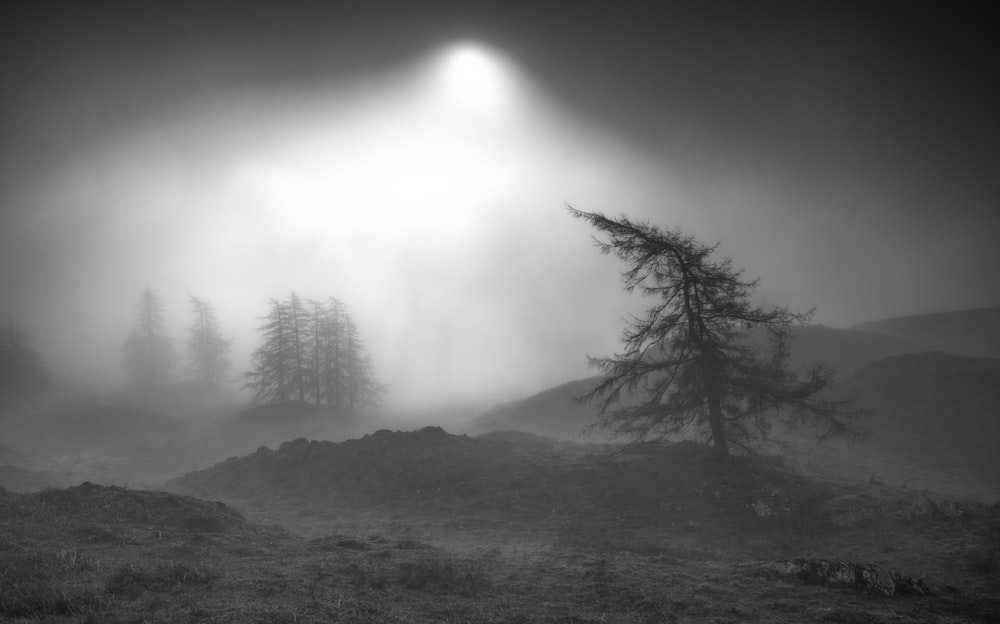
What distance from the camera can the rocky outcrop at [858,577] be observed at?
28.0ft

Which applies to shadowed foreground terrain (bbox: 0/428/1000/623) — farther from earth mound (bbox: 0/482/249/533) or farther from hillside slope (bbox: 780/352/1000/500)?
hillside slope (bbox: 780/352/1000/500)

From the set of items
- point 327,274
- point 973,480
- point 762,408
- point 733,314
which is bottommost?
point 973,480

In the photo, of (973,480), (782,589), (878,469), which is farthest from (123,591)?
(973,480)

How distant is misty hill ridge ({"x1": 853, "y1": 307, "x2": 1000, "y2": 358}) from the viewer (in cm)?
6794

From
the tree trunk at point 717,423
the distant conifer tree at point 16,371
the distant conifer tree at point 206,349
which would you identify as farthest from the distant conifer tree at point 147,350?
the tree trunk at point 717,423

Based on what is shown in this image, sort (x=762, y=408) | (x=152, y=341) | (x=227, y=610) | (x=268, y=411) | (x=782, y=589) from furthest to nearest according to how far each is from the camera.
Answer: (x=152, y=341), (x=268, y=411), (x=762, y=408), (x=782, y=589), (x=227, y=610)

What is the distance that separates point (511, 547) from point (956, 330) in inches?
3641

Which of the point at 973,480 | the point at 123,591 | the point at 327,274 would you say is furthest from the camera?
the point at 327,274

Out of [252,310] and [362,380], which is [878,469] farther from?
[252,310]

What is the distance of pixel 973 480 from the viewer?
76.3ft

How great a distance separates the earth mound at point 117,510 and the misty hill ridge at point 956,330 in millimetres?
84269

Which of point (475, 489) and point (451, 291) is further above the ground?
point (451, 291)

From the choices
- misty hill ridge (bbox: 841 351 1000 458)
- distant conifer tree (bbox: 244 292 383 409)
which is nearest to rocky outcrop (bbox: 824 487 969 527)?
misty hill ridge (bbox: 841 351 1000 458)

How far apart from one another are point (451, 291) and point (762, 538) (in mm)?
108183
